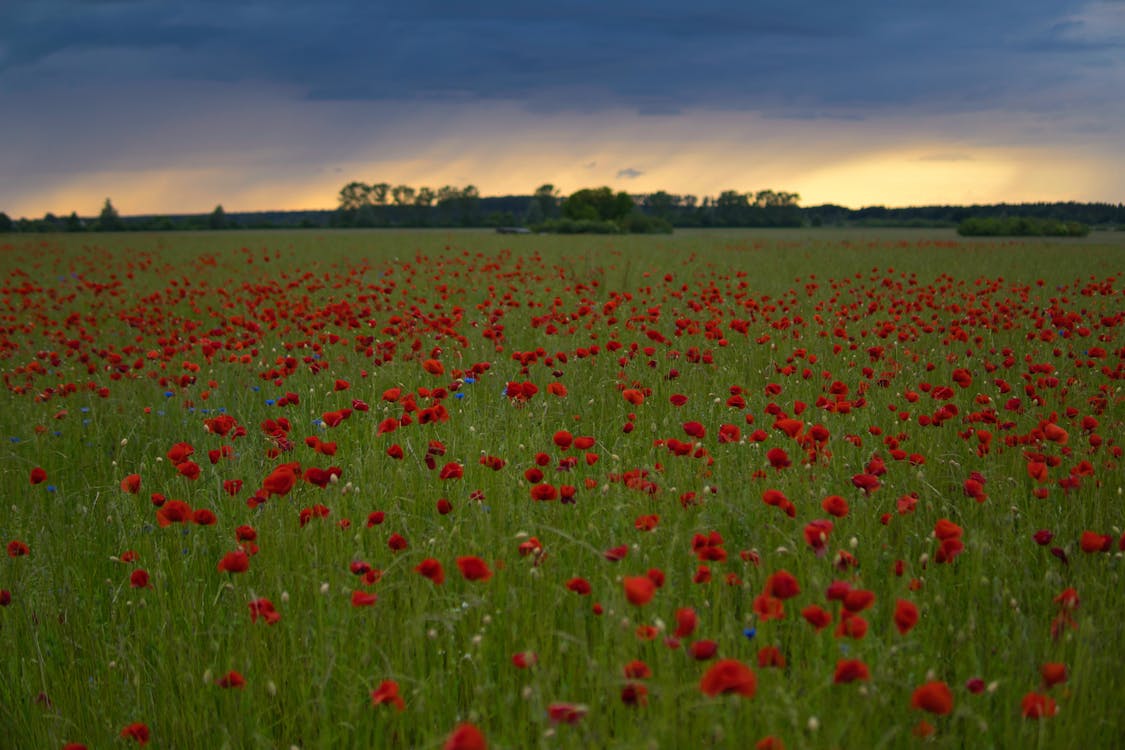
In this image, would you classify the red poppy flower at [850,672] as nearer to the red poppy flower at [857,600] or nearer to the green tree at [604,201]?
the red poppy flower at [857,600]

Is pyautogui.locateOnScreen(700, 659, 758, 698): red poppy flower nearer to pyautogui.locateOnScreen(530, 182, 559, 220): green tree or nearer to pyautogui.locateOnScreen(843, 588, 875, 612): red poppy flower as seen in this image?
pyautogui.locateOnScreen(843, 588, 875, 612): red poppy flower

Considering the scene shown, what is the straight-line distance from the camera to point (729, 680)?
163 centimetres

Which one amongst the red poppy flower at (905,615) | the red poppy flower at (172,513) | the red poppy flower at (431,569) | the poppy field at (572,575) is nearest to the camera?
the red poppy flower at (905,615)

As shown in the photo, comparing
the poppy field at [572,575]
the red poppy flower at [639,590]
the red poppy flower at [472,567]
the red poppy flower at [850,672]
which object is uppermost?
the red poppy flower at [639,590]

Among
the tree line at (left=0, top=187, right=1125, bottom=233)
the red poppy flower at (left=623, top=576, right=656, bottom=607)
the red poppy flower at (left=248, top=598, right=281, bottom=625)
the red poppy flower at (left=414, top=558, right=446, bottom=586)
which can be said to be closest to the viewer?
the red poppy flower at (left=623, top=576, right=656, bottom=607)

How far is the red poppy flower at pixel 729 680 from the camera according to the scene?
5.30 ft

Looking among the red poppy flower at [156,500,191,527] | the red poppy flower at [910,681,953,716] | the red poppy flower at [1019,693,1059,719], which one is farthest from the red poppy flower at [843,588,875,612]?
the red poppy flower at [156,500,191,527]

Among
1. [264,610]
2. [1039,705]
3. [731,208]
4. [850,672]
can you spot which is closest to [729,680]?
[850,672]

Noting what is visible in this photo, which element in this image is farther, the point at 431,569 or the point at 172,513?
the point at 172,513

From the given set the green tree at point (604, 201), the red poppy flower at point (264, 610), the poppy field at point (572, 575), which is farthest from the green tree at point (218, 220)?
the red poppy flower at point (264, 610)

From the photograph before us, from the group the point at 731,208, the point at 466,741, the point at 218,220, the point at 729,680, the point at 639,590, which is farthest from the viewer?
the point at 731,208

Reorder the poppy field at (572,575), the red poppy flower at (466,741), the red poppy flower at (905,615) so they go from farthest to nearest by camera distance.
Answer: the poppy field at (572,575)
the red poppy flower at (905,615)
the red poppy flower at (466,741)

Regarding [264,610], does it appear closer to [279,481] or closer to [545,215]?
[279,481]

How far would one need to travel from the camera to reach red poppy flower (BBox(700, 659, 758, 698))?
5.30 ft
